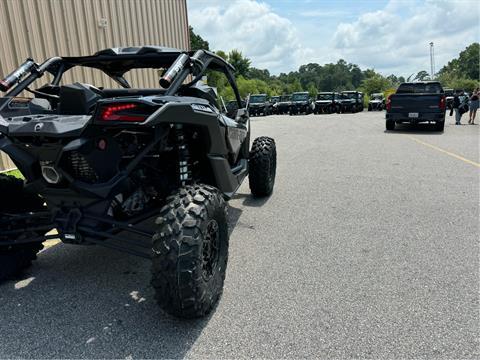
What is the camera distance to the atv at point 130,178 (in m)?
2.54

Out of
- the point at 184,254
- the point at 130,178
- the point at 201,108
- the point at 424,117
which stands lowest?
the point at 424,117

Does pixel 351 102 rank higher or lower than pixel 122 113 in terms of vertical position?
lower

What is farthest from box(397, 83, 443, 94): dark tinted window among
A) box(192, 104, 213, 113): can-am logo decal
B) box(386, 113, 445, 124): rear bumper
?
box(192, 104, 213, 113): can-am logo decal

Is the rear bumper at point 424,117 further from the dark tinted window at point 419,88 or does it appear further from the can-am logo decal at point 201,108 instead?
the can-am logo decal at point 201,108

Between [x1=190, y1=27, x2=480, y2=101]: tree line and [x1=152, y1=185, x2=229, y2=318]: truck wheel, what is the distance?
39.8 ft

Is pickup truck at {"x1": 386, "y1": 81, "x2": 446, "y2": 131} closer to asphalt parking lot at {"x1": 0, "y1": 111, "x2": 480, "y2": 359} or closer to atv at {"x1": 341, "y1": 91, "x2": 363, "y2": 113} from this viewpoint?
asphalt parking lot at {"x1": 0, "y1": 111, "x2": 480, "y2": 359}

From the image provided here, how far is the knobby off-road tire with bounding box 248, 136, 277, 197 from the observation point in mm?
5617

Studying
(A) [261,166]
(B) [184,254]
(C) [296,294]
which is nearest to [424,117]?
(A) [261,166]

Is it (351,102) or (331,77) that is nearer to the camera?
(351,102)

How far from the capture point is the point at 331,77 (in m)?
154

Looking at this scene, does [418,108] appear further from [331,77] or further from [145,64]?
[331,77]

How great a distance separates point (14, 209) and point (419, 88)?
55.3 feet

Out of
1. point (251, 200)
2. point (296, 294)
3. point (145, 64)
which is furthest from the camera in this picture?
point (251, 200)

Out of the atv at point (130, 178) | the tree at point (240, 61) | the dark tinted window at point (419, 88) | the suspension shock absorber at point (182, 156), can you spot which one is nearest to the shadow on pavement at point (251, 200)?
the atv at point (130, 178)
